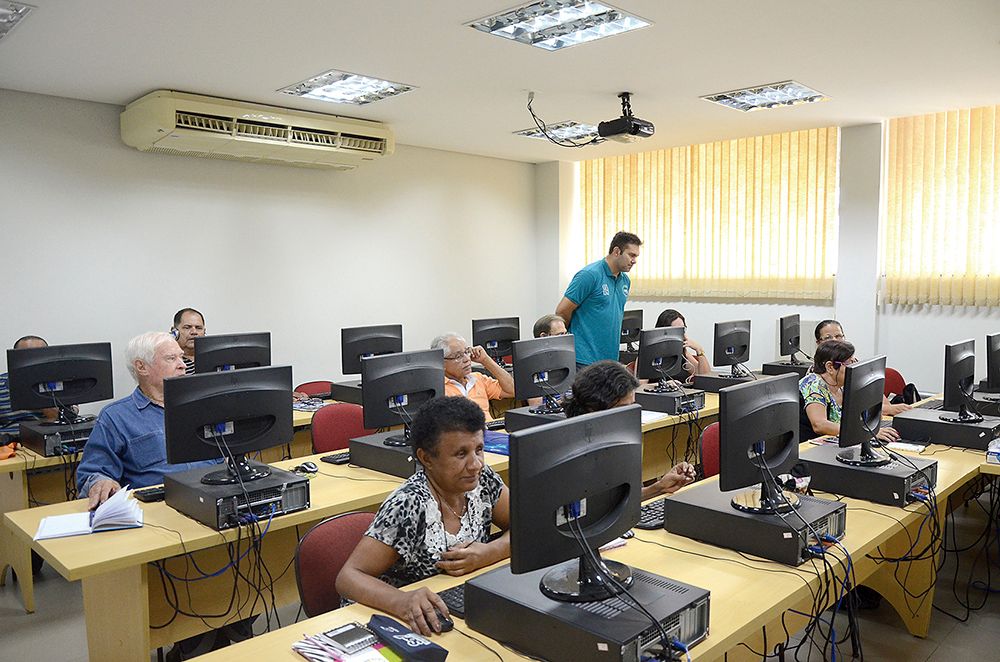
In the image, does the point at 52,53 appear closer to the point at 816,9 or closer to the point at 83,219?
the point at 83,219

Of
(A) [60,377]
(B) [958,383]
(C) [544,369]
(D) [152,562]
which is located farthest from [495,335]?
(D) [152,562]

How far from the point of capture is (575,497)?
156cm

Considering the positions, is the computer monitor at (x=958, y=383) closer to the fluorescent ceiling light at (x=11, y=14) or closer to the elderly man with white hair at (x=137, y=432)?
the elderly man with white hair at (x=137, y=432)

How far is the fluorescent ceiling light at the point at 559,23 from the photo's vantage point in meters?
3.44

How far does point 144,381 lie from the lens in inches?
112

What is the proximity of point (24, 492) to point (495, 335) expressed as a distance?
297 cm

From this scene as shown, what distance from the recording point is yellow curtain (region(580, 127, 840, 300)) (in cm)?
634

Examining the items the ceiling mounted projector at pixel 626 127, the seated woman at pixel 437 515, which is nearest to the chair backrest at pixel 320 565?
the seated woman at pixel 437 515

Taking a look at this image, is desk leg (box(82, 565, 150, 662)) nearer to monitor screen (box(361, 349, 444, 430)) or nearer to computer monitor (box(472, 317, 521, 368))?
monitor screen (box(361, 349, 444, 430))

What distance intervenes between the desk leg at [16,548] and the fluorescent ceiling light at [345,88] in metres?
2.66

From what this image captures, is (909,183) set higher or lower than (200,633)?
higher

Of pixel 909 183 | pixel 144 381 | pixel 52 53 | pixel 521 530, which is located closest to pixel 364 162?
pixel 52 53

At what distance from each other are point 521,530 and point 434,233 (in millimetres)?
5820

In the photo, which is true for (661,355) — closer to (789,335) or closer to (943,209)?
(789,335)
